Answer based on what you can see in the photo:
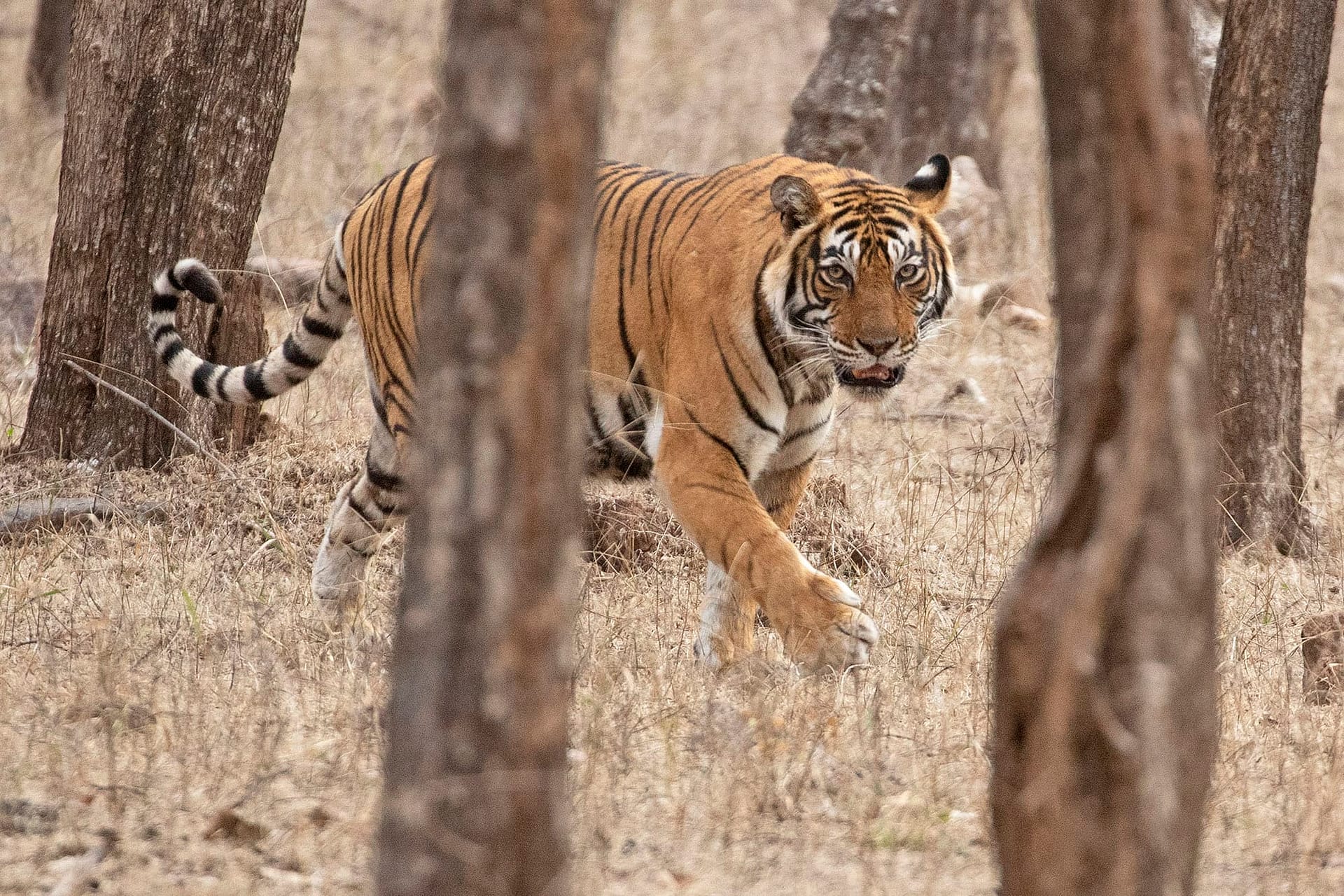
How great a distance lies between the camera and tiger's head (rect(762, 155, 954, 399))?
13.3 feet

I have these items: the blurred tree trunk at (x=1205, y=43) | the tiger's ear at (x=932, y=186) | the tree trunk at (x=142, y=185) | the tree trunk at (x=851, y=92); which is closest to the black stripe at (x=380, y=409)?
the tree trunk at (x=142, y=185)

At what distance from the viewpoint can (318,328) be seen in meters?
4.84

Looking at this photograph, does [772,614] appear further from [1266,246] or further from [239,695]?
[1266,246]

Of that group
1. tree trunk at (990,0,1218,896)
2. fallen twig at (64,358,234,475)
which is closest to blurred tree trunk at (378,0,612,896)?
tree trunk at (990,0,1218,896)

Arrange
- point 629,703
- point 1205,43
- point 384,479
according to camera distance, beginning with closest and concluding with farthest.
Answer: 1. point 629,703
2. point 384,479
3. point 1205,43

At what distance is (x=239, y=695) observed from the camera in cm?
346

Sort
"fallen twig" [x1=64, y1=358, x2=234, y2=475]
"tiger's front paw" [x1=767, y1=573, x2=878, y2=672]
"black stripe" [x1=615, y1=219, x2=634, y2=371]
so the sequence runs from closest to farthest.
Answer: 1. "tiger's front paw" [x1=767, y1=573, x2=878, y2=672]
2. "black stripe" [x1=615, y1=219, x2=634, y2=371]
3. "fallen twig" [x1=64, y1=358, x2=234, y2=475]

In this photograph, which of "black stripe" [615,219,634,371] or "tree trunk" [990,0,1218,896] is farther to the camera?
"black stripe" [615,219,634,371]

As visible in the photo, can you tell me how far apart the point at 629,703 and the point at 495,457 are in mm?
1757

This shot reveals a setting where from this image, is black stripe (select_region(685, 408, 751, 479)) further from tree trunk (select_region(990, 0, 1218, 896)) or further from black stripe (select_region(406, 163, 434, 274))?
tree trunk (select_region(990, 0, 1218, 896))

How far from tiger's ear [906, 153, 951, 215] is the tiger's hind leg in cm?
161

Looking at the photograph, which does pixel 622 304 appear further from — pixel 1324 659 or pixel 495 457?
pixel 495 457

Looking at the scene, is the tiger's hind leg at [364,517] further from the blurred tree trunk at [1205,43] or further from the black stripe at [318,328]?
the blurred tree trunk at [1205,43]

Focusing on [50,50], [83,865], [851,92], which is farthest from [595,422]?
[50,50]
